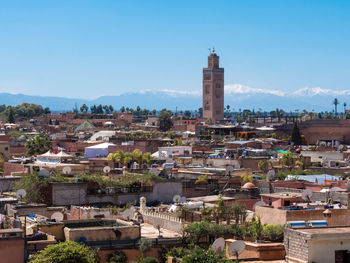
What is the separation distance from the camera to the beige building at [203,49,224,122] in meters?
162

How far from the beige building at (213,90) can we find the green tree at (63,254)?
145023 millimetres

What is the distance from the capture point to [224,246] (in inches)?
680

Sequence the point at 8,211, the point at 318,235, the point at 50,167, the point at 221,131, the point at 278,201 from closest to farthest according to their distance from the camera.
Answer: the point at 318,235
the point at 8,211
the point at 278,201
the point at 50,167
the point at 221,131

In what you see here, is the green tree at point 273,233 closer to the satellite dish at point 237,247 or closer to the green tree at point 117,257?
the satellite dish at point 237,247

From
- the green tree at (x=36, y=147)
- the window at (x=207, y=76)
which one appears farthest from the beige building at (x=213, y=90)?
the green tree at (x=36, y=147)

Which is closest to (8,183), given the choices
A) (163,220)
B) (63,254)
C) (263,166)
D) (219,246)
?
(163,220)

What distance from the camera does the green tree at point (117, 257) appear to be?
17578mm

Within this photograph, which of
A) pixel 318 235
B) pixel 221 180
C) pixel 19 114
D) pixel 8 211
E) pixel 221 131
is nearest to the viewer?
pixel 318 235

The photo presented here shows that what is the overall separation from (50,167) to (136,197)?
8.87 meters

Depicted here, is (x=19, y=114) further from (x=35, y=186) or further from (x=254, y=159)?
(x=35, y=186)

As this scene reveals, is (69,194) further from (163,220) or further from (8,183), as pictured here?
(163,220)

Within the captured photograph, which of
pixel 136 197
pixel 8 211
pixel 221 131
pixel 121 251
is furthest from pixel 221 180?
pixel 221 131

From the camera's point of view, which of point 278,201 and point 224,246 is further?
point 278,201

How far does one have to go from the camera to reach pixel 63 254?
51.4ft
